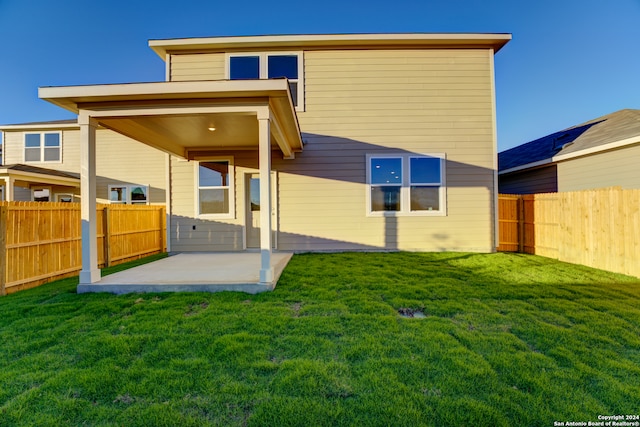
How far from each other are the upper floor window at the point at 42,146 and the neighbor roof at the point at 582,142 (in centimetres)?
1832

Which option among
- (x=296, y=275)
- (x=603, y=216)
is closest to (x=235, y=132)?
(x=296, y=275)

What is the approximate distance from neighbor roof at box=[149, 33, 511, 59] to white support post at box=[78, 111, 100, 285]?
3914 millimetres

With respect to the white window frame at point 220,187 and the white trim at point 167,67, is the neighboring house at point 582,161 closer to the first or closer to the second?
the white window frame at point 220,187

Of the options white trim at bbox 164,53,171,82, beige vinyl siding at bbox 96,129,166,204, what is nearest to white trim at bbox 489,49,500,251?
white trim at bbox 164,53,171,82

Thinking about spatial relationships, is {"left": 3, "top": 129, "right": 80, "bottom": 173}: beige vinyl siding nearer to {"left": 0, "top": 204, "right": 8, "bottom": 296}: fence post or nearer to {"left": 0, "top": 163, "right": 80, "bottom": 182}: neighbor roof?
{"left": 0, "top": 163, "right": 80, "bottom": 182}: neighbor roof

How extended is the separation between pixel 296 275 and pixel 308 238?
2463 millimetres

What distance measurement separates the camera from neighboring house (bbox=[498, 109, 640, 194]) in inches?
269

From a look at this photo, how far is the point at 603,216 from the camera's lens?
539cm

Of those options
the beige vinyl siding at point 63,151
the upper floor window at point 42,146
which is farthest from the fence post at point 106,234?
the upper floor window at point 42,146

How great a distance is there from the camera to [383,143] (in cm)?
743

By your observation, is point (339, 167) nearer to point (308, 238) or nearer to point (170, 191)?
point (308, 238)

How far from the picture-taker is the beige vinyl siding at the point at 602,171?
668 cm

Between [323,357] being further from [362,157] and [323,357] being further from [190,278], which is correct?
[362,157]

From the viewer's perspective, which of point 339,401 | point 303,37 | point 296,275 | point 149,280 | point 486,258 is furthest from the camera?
point 303,37
